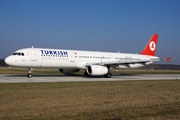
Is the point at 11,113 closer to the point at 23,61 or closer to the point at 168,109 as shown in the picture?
the point at 168,109

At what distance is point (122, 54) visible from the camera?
3294 centimetres

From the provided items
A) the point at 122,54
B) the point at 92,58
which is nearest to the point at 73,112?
the point at 92,58

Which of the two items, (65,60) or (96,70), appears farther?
(65,60)

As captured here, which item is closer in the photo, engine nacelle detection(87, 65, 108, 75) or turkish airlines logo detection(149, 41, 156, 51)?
engine nacelle detection(87, 65, 108, 75)

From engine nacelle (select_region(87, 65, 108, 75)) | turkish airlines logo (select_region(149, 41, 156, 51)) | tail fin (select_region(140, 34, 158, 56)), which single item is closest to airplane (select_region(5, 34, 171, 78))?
engine nacelle (select_region(87, 65, 108, 75))

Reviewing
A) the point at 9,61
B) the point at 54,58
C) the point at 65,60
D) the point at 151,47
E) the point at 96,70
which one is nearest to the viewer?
the point at 9,61

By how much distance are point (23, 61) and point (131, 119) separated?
19.6 m

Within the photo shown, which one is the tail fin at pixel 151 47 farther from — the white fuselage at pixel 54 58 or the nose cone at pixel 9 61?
the nose cone at pixel 9 61

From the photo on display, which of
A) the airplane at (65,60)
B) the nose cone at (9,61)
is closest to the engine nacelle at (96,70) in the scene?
the airplane at (65,60)

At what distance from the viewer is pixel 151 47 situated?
3641 centimetres

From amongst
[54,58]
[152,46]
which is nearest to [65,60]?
[54,58]

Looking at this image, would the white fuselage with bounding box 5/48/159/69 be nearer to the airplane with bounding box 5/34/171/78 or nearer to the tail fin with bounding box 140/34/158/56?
the airplane with bounding box 5/34/171/78

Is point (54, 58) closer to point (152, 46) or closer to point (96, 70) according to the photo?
point (96, 70)

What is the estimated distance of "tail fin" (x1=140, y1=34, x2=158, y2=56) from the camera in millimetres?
36234
